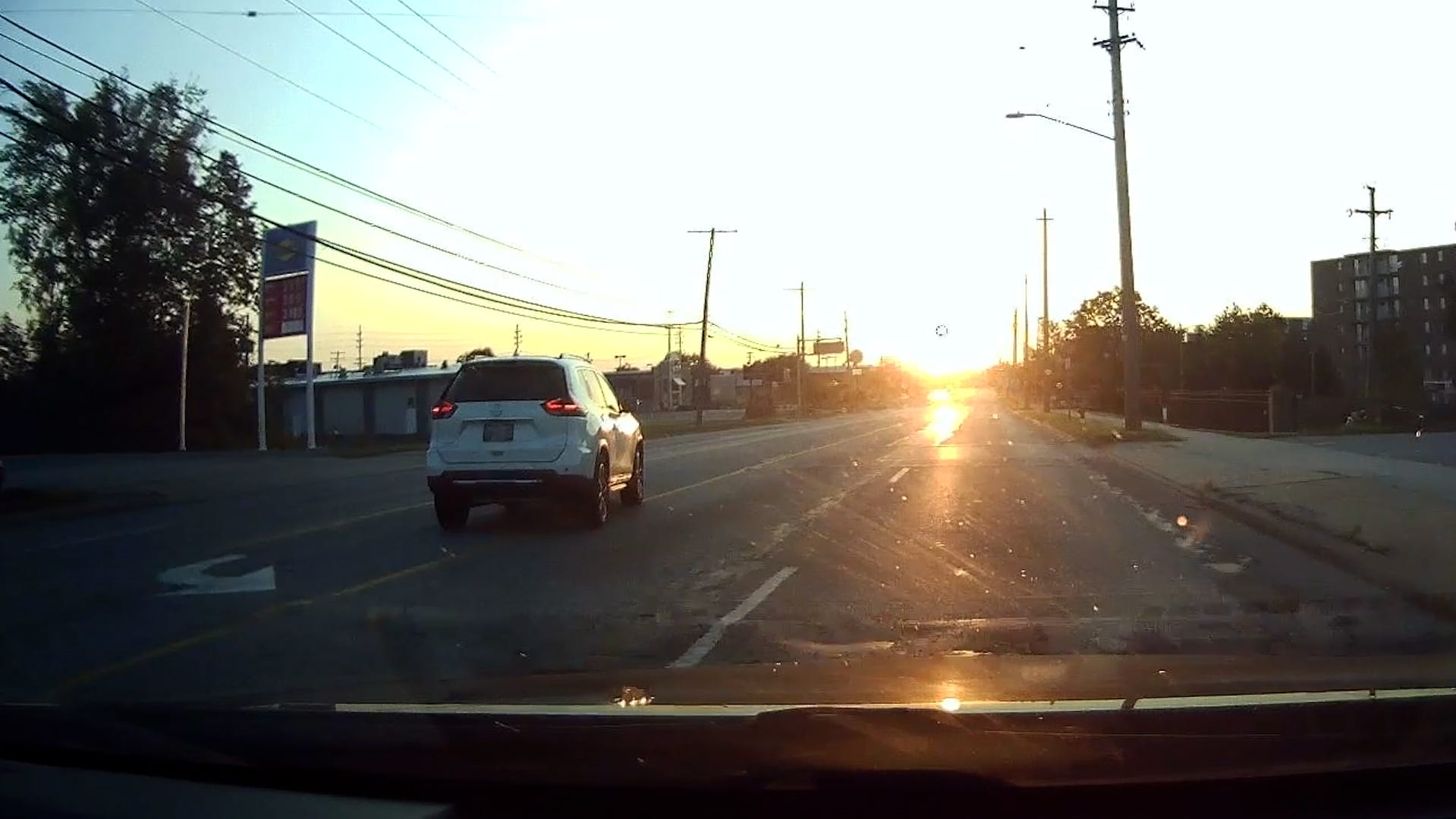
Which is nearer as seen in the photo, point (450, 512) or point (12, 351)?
point (450, 512)

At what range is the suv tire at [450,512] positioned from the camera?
13.5 meters

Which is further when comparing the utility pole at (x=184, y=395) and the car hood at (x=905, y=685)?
the utility pole at (x=184, y=395)

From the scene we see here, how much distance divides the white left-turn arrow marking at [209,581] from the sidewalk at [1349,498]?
29.6 ft

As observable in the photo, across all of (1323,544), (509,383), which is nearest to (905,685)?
(1323,544)

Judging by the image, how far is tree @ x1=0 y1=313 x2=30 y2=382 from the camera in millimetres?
47750

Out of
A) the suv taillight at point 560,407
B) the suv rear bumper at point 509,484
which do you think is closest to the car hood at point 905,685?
the suv rear bumper at point 509,484

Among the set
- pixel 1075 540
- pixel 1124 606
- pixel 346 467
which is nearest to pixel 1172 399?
pixel 346 467

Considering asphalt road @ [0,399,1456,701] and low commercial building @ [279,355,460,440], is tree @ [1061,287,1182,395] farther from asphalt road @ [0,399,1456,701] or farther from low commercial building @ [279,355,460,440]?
asphalt road @ [0,399,1456,701]

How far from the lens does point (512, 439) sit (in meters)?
13.2

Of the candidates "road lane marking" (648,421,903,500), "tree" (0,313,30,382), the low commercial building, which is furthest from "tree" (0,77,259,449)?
"road lane marking" (648,421,903,500)

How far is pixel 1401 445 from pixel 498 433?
2419 centimetres

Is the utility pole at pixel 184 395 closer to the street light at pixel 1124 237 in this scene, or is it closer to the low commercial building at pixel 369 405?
the low commercial building at pixel 369 405

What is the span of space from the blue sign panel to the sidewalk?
2788cm

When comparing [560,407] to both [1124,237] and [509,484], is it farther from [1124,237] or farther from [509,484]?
[1124,237]
